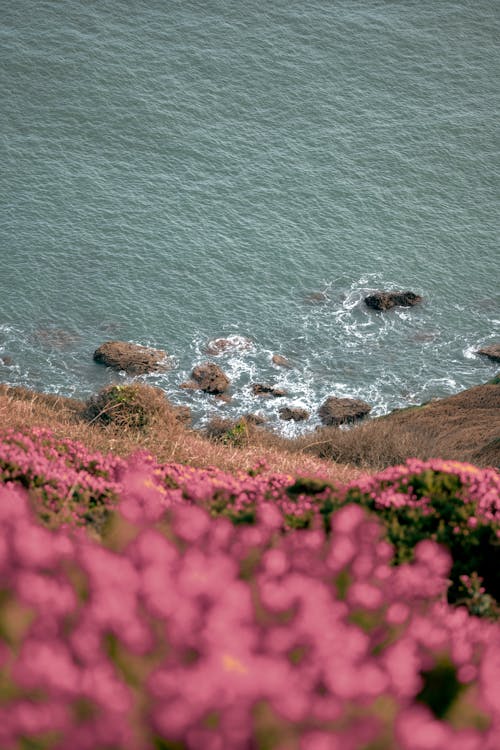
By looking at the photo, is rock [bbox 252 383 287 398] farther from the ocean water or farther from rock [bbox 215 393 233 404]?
rock [bbox 215 393 233 404]

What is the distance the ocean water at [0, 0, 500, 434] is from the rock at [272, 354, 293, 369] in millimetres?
460

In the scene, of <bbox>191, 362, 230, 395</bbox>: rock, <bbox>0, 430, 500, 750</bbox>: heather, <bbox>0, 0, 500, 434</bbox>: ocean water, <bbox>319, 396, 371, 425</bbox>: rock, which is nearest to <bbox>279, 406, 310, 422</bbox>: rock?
<bbox>0, 0, 500, 434</bbox>: ocean water

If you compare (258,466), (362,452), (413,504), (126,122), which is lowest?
(126,122)

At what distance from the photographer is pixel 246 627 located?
6.97 metres

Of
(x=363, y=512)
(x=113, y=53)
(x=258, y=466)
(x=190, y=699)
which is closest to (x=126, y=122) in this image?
(x=113, y=53)

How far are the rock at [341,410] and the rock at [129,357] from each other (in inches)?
354

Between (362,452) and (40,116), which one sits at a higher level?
(362,452)

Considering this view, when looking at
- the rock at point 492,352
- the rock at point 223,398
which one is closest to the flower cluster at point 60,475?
the rock at point 223,398

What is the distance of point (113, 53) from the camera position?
78.0m

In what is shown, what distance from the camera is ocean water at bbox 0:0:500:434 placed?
170 ft

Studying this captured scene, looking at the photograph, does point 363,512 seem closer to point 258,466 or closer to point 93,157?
point 258,466

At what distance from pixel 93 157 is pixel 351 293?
2230cm

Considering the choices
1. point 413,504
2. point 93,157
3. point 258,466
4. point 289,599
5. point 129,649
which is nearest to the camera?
point 129,649

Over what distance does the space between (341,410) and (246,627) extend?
134 ft
